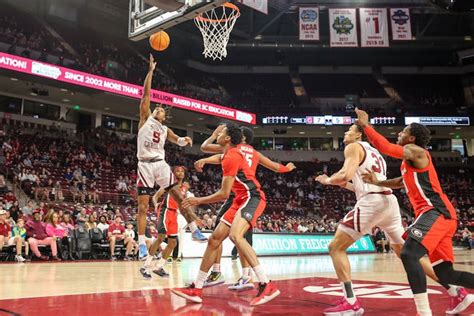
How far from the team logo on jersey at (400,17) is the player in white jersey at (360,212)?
66.4ft

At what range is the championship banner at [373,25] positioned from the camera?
22.3m

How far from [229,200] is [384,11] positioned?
20.4 m

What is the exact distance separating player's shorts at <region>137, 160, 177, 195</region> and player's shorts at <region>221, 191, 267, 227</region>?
1.58m

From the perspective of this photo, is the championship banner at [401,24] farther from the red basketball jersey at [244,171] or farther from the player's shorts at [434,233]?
the player's shorts at [434,233]

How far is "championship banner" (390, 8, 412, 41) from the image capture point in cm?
2228

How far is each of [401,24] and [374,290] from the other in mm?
19883

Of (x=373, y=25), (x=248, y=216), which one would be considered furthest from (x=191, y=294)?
(x=373, y=25)

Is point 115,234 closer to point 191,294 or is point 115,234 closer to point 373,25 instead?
point 191,294

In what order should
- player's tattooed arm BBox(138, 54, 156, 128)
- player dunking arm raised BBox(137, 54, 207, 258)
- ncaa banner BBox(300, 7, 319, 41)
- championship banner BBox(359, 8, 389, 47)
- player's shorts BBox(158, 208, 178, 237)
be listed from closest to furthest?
1. player's tattooed arm BBox(138, 54, 156, 128)
2. player dunking arm raised BBox(137, 54, 207, 258)
3. player's shorts BBox(158, 208, 178, 237)
4. championship banner BBox(359, 8, 389, 47)
5. ncaa banner BBox(300, 7, 319, 41)

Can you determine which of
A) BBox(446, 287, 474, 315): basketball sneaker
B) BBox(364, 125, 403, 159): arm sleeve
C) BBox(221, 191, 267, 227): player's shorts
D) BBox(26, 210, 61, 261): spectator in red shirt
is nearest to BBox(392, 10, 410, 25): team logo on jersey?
BBox(26, 210, 61, 261): spectator in red shirt

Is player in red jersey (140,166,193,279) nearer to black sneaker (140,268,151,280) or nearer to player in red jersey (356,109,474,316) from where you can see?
black sneaker (140,268,151,280)

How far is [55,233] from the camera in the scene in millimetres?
11062

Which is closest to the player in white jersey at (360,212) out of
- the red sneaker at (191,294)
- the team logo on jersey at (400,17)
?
the red sneaker at (191,294)

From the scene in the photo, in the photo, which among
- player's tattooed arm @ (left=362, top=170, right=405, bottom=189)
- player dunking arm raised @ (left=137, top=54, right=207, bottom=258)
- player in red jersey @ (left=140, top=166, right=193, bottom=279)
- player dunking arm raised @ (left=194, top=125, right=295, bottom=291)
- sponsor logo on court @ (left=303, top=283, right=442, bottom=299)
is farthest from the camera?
player in red jersey @ (left=140, top=166, right=193, bottom=279)
